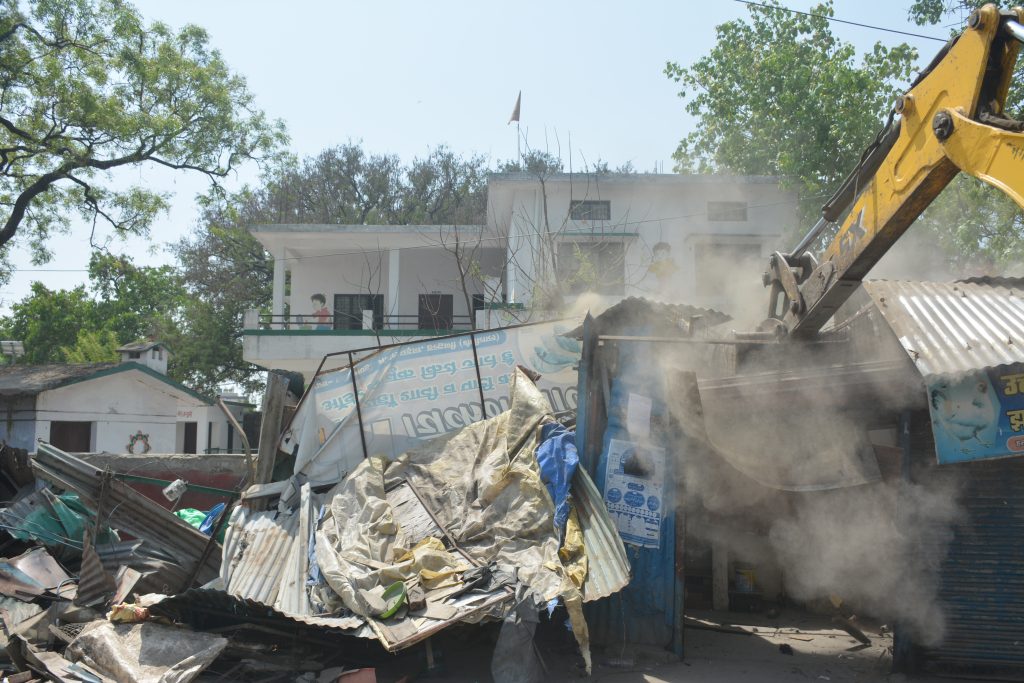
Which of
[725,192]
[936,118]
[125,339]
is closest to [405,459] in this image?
[936,118]

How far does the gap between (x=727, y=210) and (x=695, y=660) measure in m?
15.8

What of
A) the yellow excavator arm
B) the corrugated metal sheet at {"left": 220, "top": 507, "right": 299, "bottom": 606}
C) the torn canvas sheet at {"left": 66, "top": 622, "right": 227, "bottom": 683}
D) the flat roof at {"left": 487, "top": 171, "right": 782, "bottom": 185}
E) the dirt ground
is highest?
the flat roof at {"left": 487, "top": 171, "right": 782, "bottom": 185}

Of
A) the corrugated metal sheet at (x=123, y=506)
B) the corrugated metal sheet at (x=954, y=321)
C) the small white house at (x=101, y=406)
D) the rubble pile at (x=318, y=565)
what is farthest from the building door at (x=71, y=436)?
the corrugated metal sheet at (x=954, y=321)

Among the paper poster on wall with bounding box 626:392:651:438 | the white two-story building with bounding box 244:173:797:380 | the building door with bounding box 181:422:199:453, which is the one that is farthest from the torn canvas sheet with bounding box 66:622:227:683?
the building door with bounding box 181:422:199:453

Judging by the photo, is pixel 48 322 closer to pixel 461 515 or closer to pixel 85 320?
pixel 85 320

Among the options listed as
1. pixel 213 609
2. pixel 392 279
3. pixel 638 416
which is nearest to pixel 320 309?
pixel 392 279

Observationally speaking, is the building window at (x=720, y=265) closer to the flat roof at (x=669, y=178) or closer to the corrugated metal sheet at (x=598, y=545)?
the flat roof at (x=669, y=178)

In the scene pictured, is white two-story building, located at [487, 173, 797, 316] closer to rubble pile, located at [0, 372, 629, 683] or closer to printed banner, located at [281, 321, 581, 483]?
printed banner, located at [281, 321, 581, 483]

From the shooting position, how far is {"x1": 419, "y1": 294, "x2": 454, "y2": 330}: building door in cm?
2388

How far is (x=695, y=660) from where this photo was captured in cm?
729

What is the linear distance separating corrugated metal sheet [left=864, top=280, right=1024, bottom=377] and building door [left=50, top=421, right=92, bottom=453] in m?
22.7

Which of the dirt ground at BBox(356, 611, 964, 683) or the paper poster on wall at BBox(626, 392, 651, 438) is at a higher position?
the paper poster on wall at BBox(626, 392, 651, 438)

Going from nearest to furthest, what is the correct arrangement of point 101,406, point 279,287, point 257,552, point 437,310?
point 257,552
point 279,287
point 437,310
point 101,406

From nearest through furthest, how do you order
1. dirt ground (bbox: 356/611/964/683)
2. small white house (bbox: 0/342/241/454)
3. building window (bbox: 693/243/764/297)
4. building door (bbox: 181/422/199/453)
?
dirt ground (bbox: 356/611/964/683) < building window (bbox: 693/243/764/297) < small white house (bbox: 0/342/241/454) < building door (bbox: 181/422/199/453)
